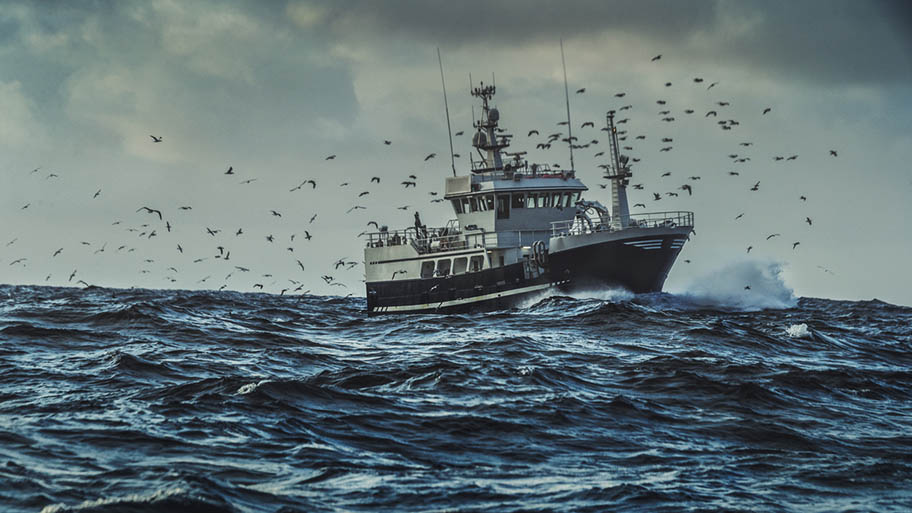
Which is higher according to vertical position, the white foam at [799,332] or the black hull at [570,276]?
the black hull at [570,276]

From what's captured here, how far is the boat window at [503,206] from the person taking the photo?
52000mm

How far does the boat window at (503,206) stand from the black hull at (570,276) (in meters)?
4.72

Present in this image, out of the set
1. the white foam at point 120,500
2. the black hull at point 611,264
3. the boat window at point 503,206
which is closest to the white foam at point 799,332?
the black hull at point 611,264

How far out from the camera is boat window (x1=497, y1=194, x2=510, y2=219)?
5200 centimetres

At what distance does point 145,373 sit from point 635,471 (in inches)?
463

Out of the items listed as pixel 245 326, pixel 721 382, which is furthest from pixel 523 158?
pixel 721 382

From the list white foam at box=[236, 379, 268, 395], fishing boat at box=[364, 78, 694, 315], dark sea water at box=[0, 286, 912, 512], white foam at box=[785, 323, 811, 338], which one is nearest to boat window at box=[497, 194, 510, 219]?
fishing boat at box=[364, 78, 694, 315]

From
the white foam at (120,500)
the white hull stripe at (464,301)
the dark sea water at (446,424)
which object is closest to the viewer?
the white foam at (120,500)

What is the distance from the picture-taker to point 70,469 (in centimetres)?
1184

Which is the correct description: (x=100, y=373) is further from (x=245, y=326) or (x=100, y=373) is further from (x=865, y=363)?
(x=865, y=363)

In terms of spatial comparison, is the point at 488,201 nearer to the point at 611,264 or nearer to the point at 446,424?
the point at 611,264

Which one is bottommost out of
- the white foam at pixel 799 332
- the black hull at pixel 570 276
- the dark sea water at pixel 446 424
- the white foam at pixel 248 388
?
the white foam at pixel 799 332

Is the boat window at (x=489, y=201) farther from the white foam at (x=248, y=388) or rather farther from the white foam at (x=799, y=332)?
the white foam at (x=248, y=388)

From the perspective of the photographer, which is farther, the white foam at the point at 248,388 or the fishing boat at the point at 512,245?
the fishing boat at the point at 512,245
